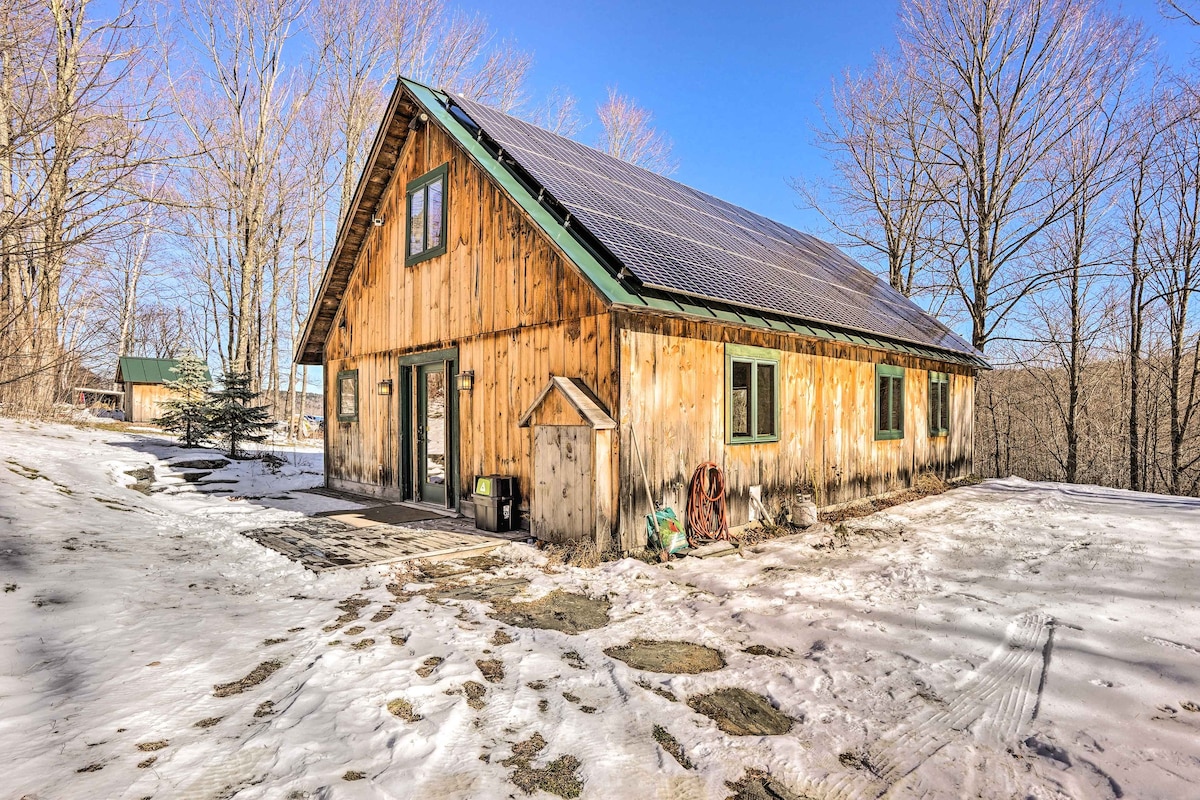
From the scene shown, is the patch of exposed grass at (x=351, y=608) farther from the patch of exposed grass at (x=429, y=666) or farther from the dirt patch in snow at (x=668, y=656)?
the dirt patch in snow at (x=668, y=656)

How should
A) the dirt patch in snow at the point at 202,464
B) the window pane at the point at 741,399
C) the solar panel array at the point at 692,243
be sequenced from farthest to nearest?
1. the dirt patch in snow at the point at 202,464
2. the window pane at the point at 741,399
3. the solar panel array at the point at 692,243

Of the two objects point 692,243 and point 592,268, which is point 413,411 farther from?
point 692,243

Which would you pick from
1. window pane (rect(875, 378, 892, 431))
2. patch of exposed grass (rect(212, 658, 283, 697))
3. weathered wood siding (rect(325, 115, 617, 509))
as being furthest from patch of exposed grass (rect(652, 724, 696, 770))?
window pane (rect(875, 378, 892, 431))

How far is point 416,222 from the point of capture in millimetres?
10594

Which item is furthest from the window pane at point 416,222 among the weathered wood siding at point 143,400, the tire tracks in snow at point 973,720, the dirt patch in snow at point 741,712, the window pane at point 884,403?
the weathered wood siding at point 143,400

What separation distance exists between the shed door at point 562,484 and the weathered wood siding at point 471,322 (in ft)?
1.67

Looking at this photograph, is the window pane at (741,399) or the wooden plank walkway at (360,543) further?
the window pane at (741,399)

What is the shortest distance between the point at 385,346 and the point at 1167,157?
22037mm

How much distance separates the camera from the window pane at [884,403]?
11781mm

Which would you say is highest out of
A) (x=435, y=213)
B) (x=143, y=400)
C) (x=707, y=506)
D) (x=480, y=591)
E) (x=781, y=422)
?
(x=435, y=213)

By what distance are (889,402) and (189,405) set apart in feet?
64.1

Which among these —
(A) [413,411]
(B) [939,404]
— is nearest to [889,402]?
(B) [939,404]

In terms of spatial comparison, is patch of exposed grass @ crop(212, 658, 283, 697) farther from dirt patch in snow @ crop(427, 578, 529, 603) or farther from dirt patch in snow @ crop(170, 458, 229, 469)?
dirt patch in snow @ crop(170, 458, 229, 469)

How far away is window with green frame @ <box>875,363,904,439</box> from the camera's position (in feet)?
38.2
